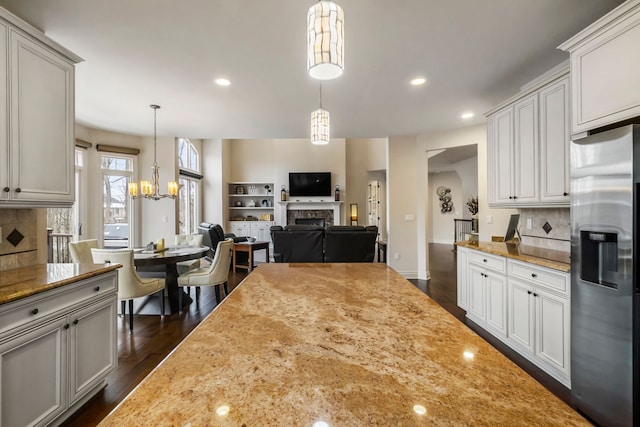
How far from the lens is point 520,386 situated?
0.64 meters

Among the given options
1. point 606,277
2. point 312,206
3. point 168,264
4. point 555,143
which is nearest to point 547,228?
point 555,143

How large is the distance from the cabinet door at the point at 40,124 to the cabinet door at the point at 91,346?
83cm

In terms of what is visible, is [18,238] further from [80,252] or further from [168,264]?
[168,264]

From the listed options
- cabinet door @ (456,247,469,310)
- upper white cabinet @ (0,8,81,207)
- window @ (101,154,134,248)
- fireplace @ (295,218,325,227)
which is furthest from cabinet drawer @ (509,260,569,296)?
fireplace @ (295,218,325,227)

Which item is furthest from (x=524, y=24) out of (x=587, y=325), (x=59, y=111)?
(x=59, y=111)

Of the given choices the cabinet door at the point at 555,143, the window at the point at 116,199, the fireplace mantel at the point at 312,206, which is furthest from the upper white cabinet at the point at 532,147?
the window at the point at 116,199

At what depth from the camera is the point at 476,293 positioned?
309cm

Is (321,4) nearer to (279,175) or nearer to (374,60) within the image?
(374,60)

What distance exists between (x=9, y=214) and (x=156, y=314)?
2.01 metres

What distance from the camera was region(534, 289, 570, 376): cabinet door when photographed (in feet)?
6.59

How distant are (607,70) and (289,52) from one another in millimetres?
2225

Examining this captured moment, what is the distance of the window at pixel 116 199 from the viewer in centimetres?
516

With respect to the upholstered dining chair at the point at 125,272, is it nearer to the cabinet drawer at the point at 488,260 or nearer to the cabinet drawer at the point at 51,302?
the cabinet drawer at the point at 51,302

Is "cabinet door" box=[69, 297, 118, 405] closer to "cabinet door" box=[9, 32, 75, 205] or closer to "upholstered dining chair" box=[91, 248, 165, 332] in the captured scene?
"cabinet door" box=[9, 32, 75, 205]
